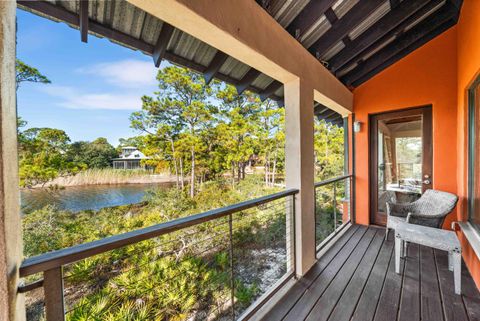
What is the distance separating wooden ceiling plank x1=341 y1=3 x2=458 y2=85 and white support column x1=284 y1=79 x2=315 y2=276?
6.14 ft

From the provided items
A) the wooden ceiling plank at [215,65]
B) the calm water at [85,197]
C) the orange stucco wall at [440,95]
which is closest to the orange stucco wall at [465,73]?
the orange stucco wall at [440,95]

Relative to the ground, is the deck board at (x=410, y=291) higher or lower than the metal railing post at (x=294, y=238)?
lower

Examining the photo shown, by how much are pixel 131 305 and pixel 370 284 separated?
3.68 metres

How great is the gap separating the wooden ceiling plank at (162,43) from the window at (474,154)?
10.2ft

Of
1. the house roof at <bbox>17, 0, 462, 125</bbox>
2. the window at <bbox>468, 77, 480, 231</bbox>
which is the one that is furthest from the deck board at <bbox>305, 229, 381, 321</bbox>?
the house roof at <bbox>17, 0, 462, 125</bbox>

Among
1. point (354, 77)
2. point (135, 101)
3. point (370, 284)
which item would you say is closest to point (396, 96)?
point (354, 77)

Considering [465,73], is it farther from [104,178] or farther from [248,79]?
[104,178]

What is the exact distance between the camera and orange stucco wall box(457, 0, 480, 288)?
202 cm

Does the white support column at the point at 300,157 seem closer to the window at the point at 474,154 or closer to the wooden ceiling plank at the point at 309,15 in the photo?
the wooden ceiling plank at the point at 309,15

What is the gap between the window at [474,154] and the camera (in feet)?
7.24

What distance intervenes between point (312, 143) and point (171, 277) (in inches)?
81.3

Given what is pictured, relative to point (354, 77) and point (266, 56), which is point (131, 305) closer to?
point (266, 56)

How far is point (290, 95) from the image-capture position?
2.29 meters

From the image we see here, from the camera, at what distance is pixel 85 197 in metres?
6.12
